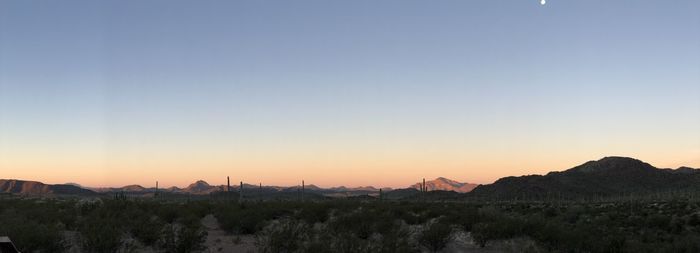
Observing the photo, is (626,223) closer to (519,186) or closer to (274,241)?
(274,241)

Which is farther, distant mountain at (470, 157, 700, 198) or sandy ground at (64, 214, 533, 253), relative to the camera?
distant mountain at (470, 157, 700, 198)

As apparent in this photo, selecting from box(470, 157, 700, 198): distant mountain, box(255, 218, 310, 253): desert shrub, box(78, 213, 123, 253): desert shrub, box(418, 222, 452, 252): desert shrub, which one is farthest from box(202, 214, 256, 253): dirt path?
box(470, 157, 700, 198): distant mountain

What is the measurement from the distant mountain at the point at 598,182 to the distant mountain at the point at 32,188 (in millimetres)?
128695

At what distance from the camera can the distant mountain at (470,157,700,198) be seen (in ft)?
339

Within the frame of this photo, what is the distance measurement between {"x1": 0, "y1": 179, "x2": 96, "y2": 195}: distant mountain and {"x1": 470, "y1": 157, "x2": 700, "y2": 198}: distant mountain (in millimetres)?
128695

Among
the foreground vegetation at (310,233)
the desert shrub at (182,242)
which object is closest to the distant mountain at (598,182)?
the foreground vegetation at (310,233)

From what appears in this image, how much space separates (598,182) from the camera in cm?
11419

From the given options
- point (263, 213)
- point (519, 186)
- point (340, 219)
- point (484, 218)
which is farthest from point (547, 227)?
point (519, 186)

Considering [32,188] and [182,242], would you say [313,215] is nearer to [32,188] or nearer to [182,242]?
[182,242]

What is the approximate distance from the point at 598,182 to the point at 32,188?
173389 mm

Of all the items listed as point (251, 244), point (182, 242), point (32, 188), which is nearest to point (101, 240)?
point (182, 242)

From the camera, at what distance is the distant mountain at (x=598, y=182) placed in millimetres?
103375

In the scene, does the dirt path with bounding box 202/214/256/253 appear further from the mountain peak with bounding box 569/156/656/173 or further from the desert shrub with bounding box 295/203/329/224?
the mountain peak with bounding box 569/156/656/173

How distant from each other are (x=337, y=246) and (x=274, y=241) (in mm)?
1888
